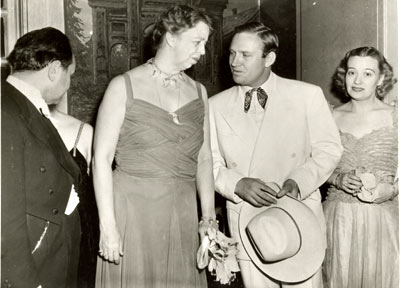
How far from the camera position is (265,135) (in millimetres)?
2521

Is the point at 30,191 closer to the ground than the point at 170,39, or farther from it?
closer to the ground

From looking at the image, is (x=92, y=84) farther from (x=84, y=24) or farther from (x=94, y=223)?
(x=94, y=223)

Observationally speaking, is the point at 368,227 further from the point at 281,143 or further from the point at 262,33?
the point at 262,33

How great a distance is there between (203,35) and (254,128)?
58cm

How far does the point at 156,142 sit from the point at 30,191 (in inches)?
23.8

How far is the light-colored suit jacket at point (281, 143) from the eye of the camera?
2523mm

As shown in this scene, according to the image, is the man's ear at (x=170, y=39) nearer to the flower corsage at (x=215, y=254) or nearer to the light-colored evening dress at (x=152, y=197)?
the light-colored evening dress at (x=152, y=197)

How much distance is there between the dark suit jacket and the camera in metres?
1.54

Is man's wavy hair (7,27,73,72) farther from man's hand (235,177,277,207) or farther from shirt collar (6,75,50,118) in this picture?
man's hand (235,177,277,207)

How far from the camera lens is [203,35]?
2.19m

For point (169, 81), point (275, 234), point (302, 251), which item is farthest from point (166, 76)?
point (302, 251)

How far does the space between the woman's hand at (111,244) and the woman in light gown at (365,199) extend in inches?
47.7

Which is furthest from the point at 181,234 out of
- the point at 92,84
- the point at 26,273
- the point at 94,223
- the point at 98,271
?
the point at 92,84

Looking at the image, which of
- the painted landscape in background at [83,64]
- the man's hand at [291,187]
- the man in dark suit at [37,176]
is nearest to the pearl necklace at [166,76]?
the man in dark suit at [37,176]
